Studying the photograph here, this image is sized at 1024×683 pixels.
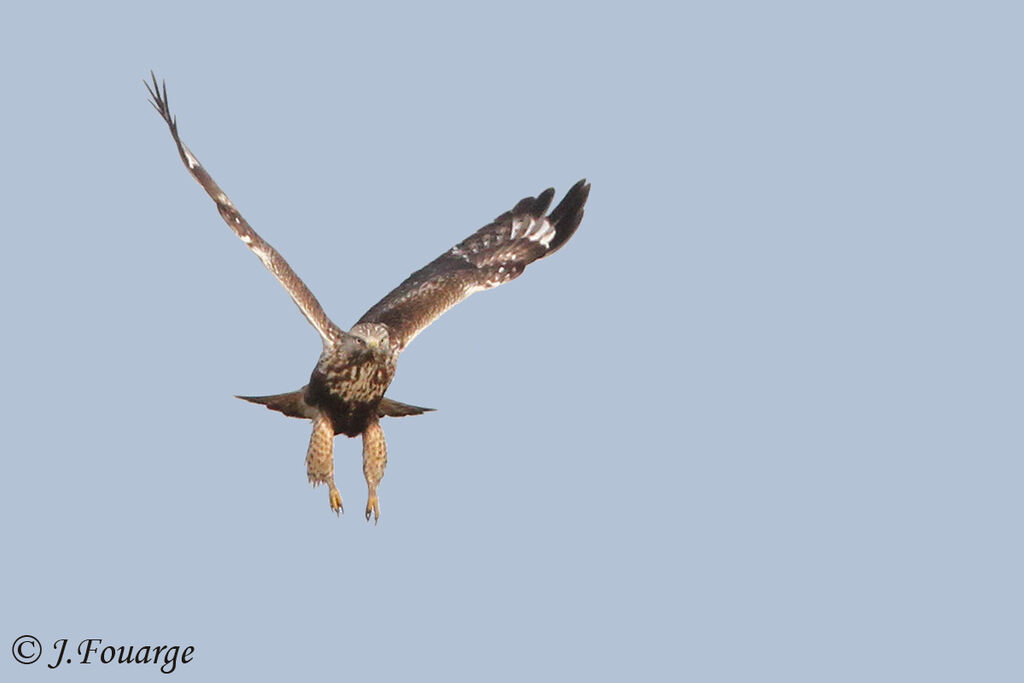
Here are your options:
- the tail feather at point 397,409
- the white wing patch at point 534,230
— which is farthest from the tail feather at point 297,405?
the white wing patch at point 534,230

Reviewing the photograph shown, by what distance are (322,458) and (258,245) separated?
6.62 ft

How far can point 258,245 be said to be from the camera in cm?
1684

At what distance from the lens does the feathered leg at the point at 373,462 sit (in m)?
17.2

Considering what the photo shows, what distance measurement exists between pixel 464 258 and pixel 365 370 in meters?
3.43

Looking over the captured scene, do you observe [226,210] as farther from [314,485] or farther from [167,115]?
[314,485]

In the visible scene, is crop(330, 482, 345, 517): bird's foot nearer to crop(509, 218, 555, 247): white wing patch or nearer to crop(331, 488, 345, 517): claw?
crop(331, 488, 345, 517): claw

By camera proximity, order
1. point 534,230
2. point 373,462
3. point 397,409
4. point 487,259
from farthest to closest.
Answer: point 534,230, point 487,259, point 397,409, point 373,462

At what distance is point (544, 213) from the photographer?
20297 mm

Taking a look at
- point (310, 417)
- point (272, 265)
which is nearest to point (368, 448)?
point (310, 417)

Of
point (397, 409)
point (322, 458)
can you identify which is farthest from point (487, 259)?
point (322, 458)

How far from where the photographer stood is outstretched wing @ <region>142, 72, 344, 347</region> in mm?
16531

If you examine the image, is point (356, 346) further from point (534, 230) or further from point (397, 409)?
point (534, 230)


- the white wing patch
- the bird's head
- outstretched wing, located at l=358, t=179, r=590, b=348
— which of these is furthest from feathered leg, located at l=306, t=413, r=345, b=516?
the white wing patch

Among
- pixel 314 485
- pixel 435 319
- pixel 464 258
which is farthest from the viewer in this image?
pixel 464 258
